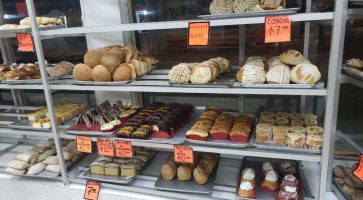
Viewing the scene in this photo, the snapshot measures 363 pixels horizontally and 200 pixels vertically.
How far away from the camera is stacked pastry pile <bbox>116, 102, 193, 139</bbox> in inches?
82.5

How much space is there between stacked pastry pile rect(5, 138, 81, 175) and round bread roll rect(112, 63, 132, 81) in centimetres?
101

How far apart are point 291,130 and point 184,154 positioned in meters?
0.76

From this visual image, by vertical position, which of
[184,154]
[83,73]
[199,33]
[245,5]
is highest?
[245,5]

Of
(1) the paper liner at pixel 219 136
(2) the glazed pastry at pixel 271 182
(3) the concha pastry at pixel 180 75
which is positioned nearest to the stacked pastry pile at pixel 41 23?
(3) the concha pastry at pixel 180 75

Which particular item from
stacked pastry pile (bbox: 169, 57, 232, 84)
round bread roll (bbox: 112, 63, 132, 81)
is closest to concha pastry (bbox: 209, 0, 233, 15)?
stacked pastry pile (bbox: 169, 57, 232, 84)

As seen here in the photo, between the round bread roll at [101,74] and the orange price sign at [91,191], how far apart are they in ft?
2.95

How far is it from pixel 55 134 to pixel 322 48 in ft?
9.41

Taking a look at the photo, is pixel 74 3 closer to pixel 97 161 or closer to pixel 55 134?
pixel 55 134

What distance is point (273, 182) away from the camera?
200 cm

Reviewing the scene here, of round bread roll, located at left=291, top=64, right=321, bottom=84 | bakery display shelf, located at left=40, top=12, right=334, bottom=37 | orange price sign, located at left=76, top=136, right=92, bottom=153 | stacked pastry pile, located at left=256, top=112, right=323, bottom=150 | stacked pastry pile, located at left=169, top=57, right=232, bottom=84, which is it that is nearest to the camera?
bakery display shelf, located at left=40, top=12, right=334, bottom=37

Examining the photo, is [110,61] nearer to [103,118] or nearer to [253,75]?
[103,118]

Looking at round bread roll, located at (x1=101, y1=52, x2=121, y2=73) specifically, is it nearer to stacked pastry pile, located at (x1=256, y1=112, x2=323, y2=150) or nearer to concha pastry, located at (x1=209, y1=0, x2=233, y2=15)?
concha pastry, located at (x1=209, y1=0, x2=233, y2=15)

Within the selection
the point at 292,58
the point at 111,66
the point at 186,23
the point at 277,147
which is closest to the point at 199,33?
the point at 186,23

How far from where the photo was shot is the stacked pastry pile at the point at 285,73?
1662mm
